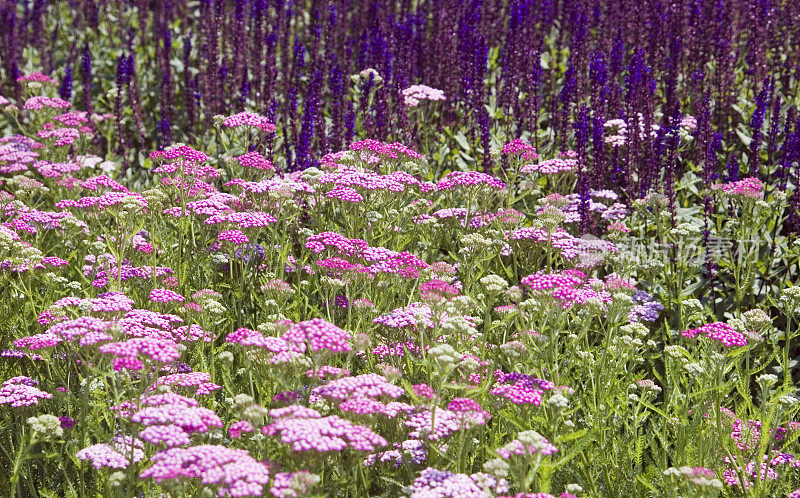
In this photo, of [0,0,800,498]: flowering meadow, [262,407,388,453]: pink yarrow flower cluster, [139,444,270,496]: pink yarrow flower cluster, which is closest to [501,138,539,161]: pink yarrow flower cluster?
[0,0,800,498]: flowering meadow

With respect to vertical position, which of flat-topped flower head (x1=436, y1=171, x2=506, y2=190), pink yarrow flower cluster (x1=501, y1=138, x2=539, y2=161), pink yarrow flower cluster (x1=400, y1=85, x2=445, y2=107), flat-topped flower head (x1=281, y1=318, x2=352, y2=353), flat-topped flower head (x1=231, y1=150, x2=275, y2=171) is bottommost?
flat-topped flower head (x1=281, y1=318, x2=352, y2=353)

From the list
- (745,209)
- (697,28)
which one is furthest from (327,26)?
(745,209)

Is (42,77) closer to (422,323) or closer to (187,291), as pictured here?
(187,291)

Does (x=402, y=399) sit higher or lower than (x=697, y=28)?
lower

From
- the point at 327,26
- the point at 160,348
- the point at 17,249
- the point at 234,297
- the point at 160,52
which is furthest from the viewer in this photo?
the point at 160,52

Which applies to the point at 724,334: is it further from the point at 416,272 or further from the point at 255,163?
the point at 255,163

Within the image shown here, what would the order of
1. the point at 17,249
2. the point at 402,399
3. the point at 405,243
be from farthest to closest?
the point at 405,243
the point at 17,249
the point at 402,399

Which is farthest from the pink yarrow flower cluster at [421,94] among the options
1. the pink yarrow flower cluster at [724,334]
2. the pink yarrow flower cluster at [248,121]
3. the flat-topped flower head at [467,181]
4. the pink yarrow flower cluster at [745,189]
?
the pink yarrow flower cluster at [724,334]

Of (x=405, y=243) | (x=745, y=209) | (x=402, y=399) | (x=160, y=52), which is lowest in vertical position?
(x=402, y=399)

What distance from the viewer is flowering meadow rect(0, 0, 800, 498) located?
11.7ft

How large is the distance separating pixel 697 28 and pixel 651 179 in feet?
10.4

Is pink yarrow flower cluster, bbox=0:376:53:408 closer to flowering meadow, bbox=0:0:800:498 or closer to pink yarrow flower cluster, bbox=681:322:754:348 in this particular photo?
flowering meadow, bbox=0:0:800:498

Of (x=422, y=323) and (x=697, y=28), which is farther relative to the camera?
(x=697, y=28)

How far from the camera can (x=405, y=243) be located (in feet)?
19.1
